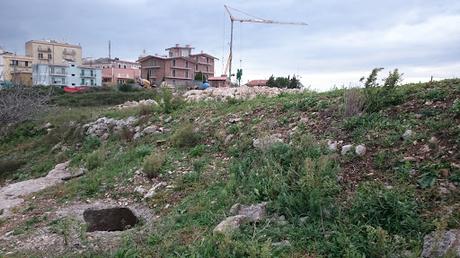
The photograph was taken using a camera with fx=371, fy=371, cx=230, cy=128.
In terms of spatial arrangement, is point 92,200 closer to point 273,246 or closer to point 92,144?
point 273,246

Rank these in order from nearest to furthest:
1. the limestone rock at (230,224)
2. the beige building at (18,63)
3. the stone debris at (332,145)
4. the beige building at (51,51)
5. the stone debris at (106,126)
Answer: the limestone rock at (230,224) < the stone debris at (332,145) < the stone debris at (106,126) < the beige building at (18,63) < the beige building at (51,51)

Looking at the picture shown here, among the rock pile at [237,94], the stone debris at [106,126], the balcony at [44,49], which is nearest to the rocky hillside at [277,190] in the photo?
the rock pile at [237,94]

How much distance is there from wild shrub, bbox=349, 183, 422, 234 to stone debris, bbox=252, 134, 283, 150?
66.5 inches

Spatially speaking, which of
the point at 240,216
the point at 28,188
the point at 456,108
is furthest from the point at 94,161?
the point at 456,108

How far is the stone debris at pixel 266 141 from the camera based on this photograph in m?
4.73

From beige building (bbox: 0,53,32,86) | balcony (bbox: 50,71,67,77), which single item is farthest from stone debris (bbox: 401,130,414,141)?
beige building (bbox: 0,53,32,86)

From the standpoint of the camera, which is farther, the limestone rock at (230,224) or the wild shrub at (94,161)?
the wild shrub at (94,161)

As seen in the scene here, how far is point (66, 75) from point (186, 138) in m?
49.2

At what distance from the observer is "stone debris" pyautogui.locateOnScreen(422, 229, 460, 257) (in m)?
2.49

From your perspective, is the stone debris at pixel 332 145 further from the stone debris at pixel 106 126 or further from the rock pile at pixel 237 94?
the stone debris at pixel 106 126

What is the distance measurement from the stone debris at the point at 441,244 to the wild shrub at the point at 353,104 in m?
2.37

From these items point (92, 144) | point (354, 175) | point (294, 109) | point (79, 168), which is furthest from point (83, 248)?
point (92, 144)

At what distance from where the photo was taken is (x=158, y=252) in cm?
334

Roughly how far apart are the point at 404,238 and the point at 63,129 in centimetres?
1163
